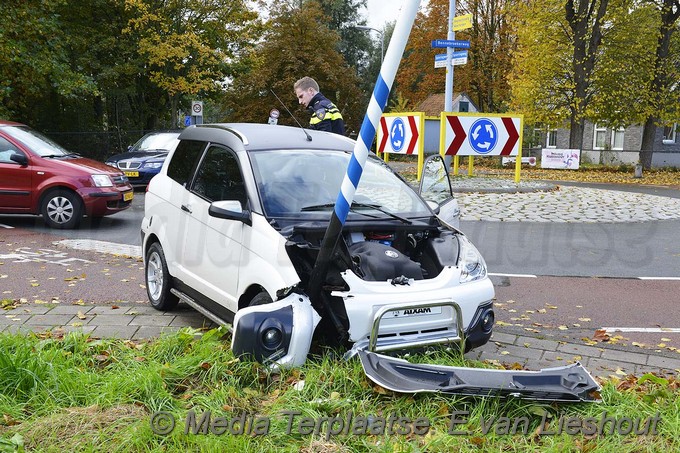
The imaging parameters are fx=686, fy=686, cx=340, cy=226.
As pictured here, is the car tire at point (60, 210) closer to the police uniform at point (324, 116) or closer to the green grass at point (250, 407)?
the police uniform at point (324, 116)

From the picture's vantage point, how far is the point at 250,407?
3.92 m

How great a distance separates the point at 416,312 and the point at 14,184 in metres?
9.41

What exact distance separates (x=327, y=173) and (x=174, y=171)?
1743mm

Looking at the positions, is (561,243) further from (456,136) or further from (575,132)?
(575,132)

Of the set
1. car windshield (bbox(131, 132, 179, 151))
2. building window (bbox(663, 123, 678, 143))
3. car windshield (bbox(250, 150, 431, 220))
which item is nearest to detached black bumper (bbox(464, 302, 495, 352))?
car windshield (bbox(250, 150, 431, 220))

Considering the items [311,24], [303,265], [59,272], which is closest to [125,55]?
[311,24]

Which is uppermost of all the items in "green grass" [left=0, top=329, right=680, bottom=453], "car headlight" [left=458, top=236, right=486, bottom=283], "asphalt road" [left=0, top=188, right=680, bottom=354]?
"car headlight" [left=458, top=236, right=486, bottom=283]

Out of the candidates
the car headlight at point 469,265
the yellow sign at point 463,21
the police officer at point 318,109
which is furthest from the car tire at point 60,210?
the yellow sign at point 463,21

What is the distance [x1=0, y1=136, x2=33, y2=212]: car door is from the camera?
11.6 metres

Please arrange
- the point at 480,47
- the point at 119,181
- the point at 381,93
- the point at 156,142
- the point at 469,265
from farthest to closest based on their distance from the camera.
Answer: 1. the point at 480,47
2. the point at 156,142
3. the point at 119,181
4. the point at 469,265
5. the point at 381,93

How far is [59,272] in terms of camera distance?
8.16m

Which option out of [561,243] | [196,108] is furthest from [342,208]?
[196,108]

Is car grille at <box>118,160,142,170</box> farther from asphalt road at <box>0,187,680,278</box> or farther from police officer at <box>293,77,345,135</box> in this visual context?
police officer at <box>293,77,345,135</box>

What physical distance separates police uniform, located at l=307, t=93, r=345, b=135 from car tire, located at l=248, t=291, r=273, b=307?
4.45m
